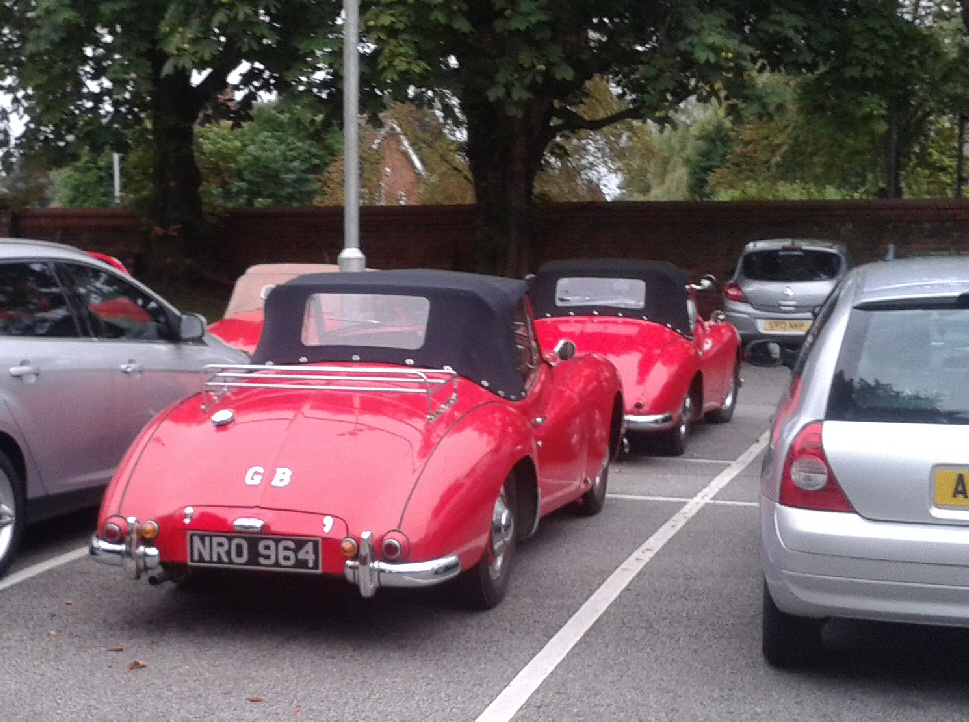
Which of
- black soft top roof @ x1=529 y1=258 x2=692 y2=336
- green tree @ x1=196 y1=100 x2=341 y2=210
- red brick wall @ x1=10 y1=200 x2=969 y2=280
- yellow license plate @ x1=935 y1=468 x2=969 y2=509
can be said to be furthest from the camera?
green tree @ x1=196 y1=100 x2=341 y2=210

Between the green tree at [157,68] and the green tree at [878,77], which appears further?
the green tree at [878,77]

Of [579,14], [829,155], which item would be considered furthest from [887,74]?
[829,155]

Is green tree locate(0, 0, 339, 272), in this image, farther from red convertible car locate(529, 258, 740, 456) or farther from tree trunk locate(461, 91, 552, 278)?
red convertible car locate(529, 258, 740, 456)

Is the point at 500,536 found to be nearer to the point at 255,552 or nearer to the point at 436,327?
the point at 436,327

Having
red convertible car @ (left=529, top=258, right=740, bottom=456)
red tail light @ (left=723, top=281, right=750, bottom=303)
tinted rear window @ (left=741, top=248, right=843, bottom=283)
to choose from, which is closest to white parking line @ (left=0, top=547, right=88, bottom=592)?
red convertible car @ (left=529, top=258, right=740, bottom=456)

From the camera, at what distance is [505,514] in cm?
637

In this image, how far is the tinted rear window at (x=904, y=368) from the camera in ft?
16.4

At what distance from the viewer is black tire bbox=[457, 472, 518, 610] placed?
6.16 m

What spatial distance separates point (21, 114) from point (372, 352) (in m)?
17.5

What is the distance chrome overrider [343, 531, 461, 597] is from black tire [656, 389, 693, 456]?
220 inches

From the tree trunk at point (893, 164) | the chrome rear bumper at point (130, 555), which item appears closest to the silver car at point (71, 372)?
the chrome rear bumper at point (130, 555)

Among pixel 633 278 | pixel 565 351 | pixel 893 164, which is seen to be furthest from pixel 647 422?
pixel 893 164

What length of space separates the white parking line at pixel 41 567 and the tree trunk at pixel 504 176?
48.7 feet

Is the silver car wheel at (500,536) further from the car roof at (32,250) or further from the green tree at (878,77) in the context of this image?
the green tree at (878,77)
